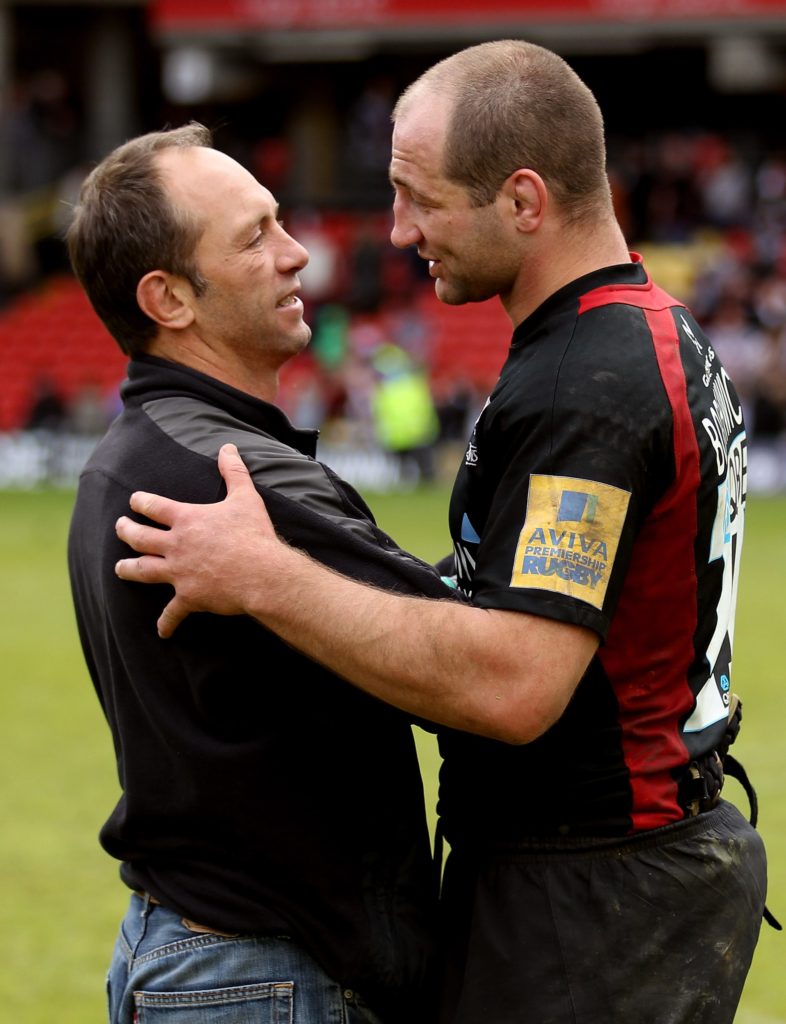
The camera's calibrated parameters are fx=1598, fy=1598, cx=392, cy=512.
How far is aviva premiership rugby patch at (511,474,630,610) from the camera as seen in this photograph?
2.60m

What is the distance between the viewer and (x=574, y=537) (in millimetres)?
2611

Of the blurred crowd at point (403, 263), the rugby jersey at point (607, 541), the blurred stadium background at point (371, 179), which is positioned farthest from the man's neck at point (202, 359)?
the blurred stadium background at point (371, 179)

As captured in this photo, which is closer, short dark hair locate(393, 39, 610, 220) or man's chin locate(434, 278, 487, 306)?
short dark hair locate(393, 39, 610, 220)

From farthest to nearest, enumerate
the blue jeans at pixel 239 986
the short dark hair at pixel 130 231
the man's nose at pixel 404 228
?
the short dark hair at pixel 130 231
the man's nose at pixel 404 228
the blue jeans at pixel 239 986

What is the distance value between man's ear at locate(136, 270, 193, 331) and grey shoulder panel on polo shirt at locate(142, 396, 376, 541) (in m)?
0.21

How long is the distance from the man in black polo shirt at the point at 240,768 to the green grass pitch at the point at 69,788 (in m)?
2.76

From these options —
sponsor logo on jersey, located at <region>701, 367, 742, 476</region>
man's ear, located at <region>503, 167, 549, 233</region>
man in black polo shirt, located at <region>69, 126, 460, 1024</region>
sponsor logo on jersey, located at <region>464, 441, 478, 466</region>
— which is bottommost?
man in black polo shirt, located at <region>69, 126, 460, 1024</region>

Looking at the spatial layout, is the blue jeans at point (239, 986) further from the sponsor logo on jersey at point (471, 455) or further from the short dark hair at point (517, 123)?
the short dark hair at point (517, 123)

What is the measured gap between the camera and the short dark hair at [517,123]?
2740 millimetres

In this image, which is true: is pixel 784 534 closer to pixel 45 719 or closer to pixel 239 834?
pixel 45 719

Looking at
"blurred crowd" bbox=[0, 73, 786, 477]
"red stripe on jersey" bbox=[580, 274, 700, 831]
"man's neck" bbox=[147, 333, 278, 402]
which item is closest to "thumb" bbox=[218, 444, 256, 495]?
"man's neck" bbox=[147, 333, 278, 402]

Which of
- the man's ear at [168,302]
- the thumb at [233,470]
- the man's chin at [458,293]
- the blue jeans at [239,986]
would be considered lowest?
the blue jeans at [239,986]

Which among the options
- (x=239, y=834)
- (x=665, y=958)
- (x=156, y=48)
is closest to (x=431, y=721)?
(x=239, y=834)

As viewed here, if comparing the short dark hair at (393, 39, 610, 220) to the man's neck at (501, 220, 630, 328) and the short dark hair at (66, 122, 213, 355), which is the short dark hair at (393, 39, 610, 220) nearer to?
the man's neck at (501, 220, 630, 328)
